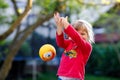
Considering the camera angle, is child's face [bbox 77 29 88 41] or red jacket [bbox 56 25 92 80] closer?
red jacket [bbox 56 25 92 80]

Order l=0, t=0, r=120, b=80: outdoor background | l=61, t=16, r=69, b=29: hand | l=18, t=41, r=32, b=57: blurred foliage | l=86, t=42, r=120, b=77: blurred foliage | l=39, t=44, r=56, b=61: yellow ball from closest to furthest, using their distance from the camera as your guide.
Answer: l=61, t=16, r=69, b=29: hand, l=39, t=44, r=56, b=61: yellow ball, l=0, t=0, r=120, b=80: outdoor background, l=18, t=41, r=32, b=57: blurred foliage, l=86, t=42, r=120, b=77: blurred foliage

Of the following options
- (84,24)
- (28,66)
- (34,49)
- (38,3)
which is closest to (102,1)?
(38,3)

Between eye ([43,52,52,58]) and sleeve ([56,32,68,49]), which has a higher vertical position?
sleeve ([56,32,68,49])

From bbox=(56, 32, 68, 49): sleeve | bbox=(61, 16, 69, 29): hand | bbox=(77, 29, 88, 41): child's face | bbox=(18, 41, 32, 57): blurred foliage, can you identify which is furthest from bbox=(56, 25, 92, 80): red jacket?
bbox=(18, 41, 32, 57): blurred foliage

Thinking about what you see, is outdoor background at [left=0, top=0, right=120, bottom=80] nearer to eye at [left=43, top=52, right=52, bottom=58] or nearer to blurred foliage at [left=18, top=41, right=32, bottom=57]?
blurred foliage at [left=18, top=41, right=32, bottom=57]

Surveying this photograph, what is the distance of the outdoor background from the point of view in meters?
9.01

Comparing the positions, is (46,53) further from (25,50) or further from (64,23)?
(25,50)

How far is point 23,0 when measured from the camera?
478 inches

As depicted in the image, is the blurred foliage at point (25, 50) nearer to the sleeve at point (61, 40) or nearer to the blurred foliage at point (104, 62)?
the blurred foliage at point (104, 62)

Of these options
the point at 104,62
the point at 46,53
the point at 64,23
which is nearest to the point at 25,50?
the point at 104,62

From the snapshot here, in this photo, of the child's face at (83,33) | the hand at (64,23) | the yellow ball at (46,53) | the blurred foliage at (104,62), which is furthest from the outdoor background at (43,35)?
the hand at (64,23)

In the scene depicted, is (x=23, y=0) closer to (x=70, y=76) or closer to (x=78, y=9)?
(x=78, y=9)

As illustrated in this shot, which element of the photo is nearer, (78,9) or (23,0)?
(78,9)

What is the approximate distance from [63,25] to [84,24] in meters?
0.37
